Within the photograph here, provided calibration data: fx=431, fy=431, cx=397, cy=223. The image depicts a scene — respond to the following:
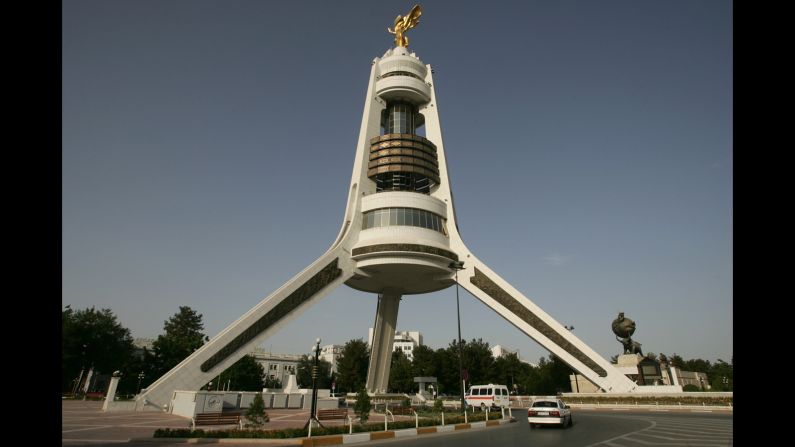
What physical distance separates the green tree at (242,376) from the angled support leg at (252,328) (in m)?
35.1

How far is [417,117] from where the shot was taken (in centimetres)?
5288

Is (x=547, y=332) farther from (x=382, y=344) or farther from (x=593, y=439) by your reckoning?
(x=593, y=439)

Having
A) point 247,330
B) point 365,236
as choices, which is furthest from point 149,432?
Result: point 365,236

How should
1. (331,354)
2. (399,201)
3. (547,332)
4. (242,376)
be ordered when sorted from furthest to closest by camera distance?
(331,354) < (242,376) < (399,201) < (547,332)

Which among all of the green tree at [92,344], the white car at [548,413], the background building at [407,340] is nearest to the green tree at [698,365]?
the background building at [407,340]

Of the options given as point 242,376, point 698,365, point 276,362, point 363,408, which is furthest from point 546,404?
point 698,365

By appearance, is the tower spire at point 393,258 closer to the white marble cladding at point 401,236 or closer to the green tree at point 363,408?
the white marble cladding at point 401,236

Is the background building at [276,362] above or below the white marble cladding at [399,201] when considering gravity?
below

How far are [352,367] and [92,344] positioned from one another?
122 feet

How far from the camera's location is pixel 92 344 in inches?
2296

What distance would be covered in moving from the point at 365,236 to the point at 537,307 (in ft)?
55.3

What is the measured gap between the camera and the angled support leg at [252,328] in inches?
1125

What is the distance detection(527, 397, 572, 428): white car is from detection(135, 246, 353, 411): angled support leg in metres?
21.7
